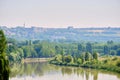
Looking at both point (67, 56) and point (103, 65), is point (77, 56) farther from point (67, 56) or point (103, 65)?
point (103, 65)

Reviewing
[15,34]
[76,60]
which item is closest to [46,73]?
[76,60]

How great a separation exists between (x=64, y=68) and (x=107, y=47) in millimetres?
22554

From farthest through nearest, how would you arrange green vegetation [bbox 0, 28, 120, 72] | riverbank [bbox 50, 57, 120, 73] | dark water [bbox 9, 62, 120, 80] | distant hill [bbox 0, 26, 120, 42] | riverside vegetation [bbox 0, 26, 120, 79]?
distant hill [bbox 0, 26, 120, 42] → green vegetation [bbox 0, 28, 120, 72] → riverbank [bbox 50, 57, 120, 73] → riverside vegetation [bbox 0, 26, 120, 79] → dark water [bbox 9, 62, 120, 80]

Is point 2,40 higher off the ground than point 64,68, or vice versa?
point 2,40

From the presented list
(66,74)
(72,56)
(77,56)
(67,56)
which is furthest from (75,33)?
(66,74)

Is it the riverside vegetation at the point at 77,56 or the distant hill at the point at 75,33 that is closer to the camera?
the riverside vegetation at the point at 77,56

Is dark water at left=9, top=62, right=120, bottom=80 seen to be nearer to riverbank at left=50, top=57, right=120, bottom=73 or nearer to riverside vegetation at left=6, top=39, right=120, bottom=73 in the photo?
riverbank at left=50, top=57, right=120, bottom=73

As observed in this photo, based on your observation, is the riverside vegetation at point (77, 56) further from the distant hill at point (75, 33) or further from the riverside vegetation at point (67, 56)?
the distant hill at point (75, 33)

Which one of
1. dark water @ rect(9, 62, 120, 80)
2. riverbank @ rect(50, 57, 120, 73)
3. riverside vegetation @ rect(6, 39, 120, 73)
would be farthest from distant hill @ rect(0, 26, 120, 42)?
dark water @ rect(9, 62, 120, 80)

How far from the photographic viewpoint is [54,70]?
115 feet

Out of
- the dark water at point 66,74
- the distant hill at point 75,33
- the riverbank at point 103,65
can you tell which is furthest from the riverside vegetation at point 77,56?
the distant hill at point 75,33

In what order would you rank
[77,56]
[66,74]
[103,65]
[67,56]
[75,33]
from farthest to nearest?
[75,33], [77,56], [67,56], [103,65], [66,74]

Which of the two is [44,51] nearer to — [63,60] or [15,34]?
[63,60]

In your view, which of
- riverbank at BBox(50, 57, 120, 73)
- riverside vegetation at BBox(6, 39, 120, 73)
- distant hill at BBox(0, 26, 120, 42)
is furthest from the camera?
distant hill at BBox(0, 26, 120, 42)
